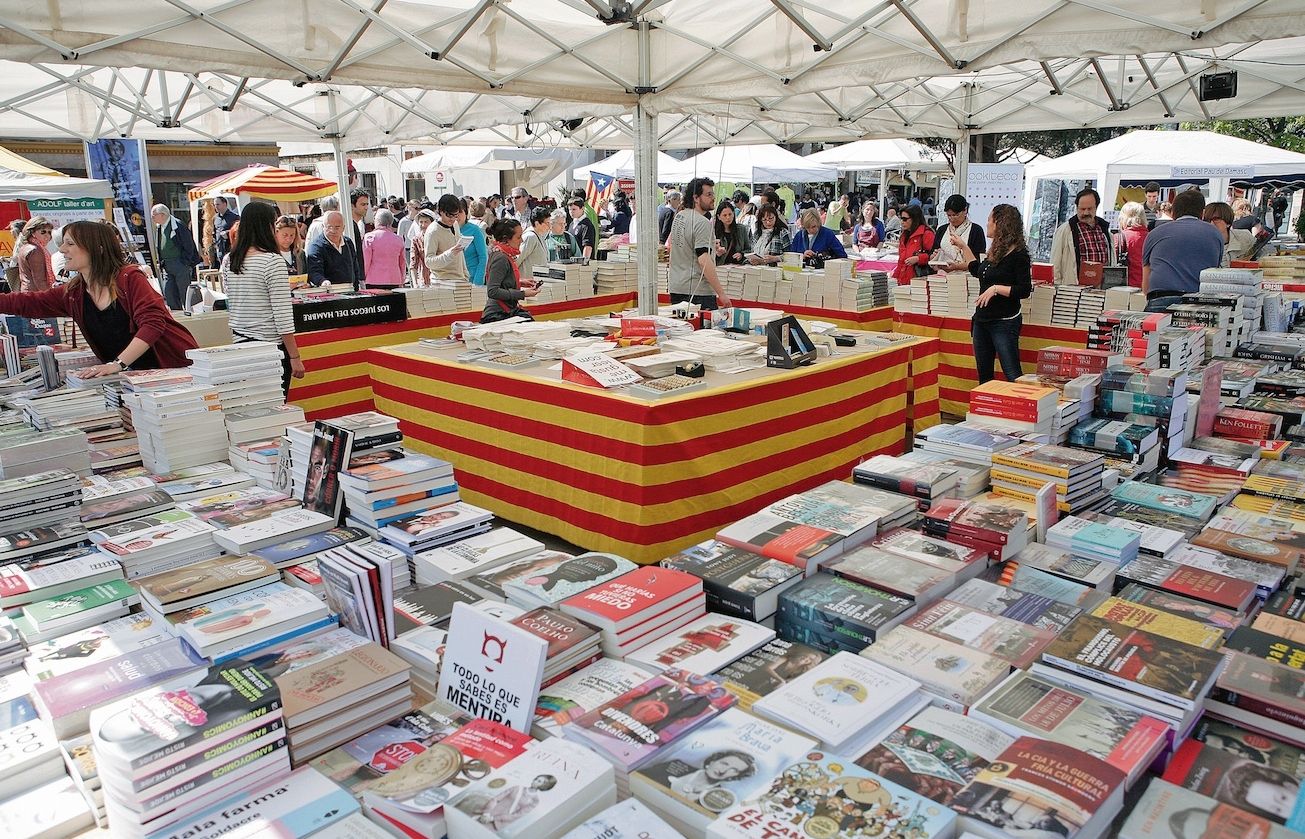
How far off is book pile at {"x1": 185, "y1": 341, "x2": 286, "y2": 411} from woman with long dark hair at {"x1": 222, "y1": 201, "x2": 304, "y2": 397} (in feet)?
2.49

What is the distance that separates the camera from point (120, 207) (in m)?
10.7

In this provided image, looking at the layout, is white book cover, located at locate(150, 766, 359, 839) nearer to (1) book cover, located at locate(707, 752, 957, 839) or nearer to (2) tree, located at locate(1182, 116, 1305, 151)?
(1) book cover, located at locate(707, 752, 957, 839)

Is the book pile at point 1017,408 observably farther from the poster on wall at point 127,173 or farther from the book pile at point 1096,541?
the poster on wall at point 127,173

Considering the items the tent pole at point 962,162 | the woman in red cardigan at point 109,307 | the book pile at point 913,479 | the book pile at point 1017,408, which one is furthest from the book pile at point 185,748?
the tent pole at point 962,162

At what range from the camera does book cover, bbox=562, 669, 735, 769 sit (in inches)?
61.4

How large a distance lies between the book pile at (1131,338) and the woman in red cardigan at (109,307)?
385 centimetres

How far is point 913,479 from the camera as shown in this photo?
280 centimetres

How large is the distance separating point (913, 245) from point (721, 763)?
6.40 meters

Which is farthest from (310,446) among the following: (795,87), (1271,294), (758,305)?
(1271,294)

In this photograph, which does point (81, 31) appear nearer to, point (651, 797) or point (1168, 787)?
point (651, 797)

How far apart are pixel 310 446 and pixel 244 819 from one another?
5.16ft

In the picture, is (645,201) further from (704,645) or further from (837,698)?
(837,698)

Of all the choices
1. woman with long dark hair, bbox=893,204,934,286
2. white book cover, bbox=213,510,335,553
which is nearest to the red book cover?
white book cover, bbox=213,510,335,553

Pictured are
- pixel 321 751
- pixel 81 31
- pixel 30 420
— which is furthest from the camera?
pixel 81 31
